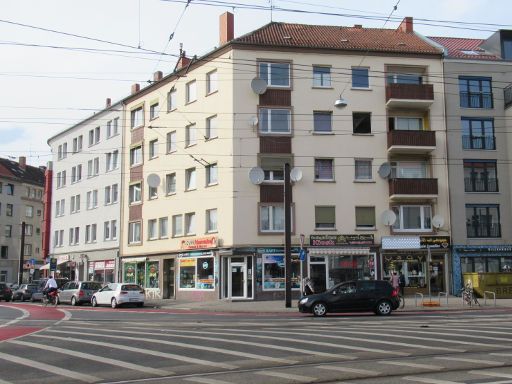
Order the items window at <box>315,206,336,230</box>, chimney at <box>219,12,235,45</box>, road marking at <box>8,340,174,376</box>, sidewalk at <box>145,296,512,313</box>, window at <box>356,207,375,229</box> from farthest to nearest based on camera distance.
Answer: chimney at <box>219,12,235,45</box>
window at <box>356,207,375,229</box>
window at <box>315,206,336,230</box>
sidewalk at <box>145,296,512,313</box>
road marking at <box>8,340,174,376</box>

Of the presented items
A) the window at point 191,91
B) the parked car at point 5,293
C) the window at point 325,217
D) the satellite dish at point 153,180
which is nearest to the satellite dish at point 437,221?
the window at point 325,217

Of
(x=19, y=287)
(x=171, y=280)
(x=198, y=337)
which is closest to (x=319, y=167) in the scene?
(x=171, y=280)

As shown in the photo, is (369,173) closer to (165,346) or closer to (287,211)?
(287,211)

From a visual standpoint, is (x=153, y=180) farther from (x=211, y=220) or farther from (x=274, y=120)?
(x=274, y=120)

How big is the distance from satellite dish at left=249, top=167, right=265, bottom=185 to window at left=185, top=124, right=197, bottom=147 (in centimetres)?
602

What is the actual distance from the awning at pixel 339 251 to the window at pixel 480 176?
26.5 ft

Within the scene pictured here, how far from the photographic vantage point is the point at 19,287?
158 ft

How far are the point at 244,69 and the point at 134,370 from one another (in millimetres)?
29430

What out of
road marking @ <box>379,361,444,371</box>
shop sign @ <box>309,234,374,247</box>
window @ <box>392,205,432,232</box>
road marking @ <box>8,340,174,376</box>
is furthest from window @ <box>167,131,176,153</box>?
road marking @ <box>379,361,444,371</box>

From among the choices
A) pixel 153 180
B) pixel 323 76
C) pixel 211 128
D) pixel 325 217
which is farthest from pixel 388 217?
pixel 153 180

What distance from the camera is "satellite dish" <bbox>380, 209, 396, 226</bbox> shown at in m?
37.0

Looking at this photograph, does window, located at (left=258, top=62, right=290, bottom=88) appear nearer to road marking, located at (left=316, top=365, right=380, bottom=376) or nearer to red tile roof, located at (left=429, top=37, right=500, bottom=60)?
red tile roof, located at (left=429, top=37, right=500, bottom=60)

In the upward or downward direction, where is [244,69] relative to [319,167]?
upward

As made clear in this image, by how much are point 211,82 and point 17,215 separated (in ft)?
189
